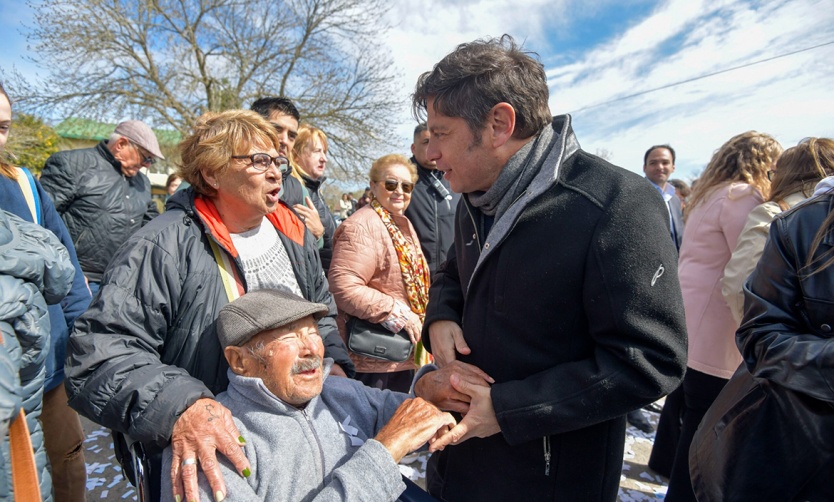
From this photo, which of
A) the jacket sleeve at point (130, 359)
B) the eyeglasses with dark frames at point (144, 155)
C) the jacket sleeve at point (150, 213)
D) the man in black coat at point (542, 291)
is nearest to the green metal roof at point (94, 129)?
the jacket sleeve at point (150, 213)

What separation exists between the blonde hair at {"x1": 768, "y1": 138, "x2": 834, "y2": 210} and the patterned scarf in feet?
7.06

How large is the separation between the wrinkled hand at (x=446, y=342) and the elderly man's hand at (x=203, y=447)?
0.73 metres

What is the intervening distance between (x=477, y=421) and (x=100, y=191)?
4262mm

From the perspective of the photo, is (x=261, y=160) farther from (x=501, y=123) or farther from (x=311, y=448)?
(x=311, y=448)

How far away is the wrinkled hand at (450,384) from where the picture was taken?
1.47 meters

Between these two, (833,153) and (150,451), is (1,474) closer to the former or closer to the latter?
(150,451)

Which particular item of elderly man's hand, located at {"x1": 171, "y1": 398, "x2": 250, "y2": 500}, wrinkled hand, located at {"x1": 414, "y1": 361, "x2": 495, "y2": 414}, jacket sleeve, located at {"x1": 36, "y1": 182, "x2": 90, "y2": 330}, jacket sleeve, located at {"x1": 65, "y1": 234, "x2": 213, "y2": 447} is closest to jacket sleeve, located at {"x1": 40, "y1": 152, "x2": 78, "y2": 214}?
jacket sleeve, located at {"x1": 36, "y1": 182, "x2": 90, "y2": 330}

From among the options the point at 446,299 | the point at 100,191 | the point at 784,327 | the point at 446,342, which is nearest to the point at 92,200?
the point at 100,191

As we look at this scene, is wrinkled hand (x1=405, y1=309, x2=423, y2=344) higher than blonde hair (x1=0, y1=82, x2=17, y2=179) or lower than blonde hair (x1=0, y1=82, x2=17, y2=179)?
lower

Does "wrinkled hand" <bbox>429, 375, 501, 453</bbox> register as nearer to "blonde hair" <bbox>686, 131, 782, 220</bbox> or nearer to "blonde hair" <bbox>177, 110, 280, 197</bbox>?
"blonde hair" <bbox>177, 110, 280, 197</bbox>

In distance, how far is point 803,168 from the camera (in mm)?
2387

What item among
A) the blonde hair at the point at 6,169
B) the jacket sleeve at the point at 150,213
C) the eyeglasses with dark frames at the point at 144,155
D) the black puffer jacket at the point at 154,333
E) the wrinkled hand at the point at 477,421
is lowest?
the wrinkled hand at the point at 477,421

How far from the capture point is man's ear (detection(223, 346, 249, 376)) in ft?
5.47

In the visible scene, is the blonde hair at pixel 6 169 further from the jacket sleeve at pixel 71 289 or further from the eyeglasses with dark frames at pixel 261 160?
the eyeglasses with dark frames at pixel 261 160
